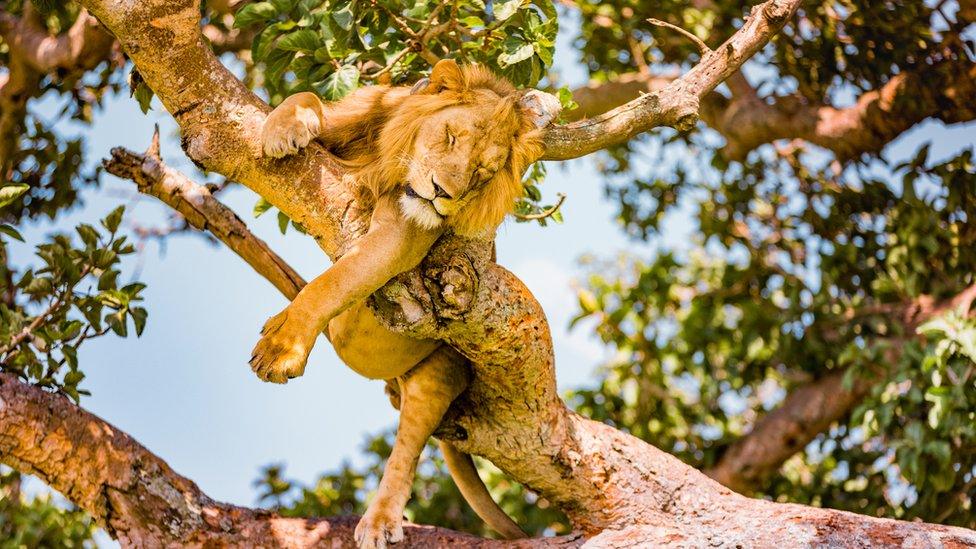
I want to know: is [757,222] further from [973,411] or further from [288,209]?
[288,209]

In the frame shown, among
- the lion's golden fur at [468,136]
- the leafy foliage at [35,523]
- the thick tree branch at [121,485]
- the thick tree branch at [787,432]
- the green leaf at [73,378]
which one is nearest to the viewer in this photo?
the lion's golden fur at [468,136]

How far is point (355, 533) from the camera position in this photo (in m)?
3.73

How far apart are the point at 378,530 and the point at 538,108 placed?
1.58m

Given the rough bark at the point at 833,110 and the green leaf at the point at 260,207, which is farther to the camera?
the rough bark at the point at 833,110

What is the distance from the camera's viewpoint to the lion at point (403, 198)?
3.13m

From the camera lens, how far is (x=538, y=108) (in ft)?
11.2

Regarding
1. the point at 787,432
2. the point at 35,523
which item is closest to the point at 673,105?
the point at 787,432

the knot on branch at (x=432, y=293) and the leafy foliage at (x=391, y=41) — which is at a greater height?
the leafy foliage at (x=391, y=41)

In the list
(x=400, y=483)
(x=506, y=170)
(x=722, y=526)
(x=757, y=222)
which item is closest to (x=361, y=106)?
(x=506, y=170)

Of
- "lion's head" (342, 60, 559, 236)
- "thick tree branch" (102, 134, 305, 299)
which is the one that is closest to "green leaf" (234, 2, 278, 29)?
"thick tree branch" (102, 134, 305, 299)

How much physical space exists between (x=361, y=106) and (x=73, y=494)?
67.3 inches

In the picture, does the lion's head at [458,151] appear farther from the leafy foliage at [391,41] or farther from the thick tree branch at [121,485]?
the thick tree branch at [121,485]

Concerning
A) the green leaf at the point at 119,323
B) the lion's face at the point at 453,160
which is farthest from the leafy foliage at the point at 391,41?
the green leaf at the point at 119,323

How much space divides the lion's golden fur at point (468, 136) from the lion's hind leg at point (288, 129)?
20 cm
